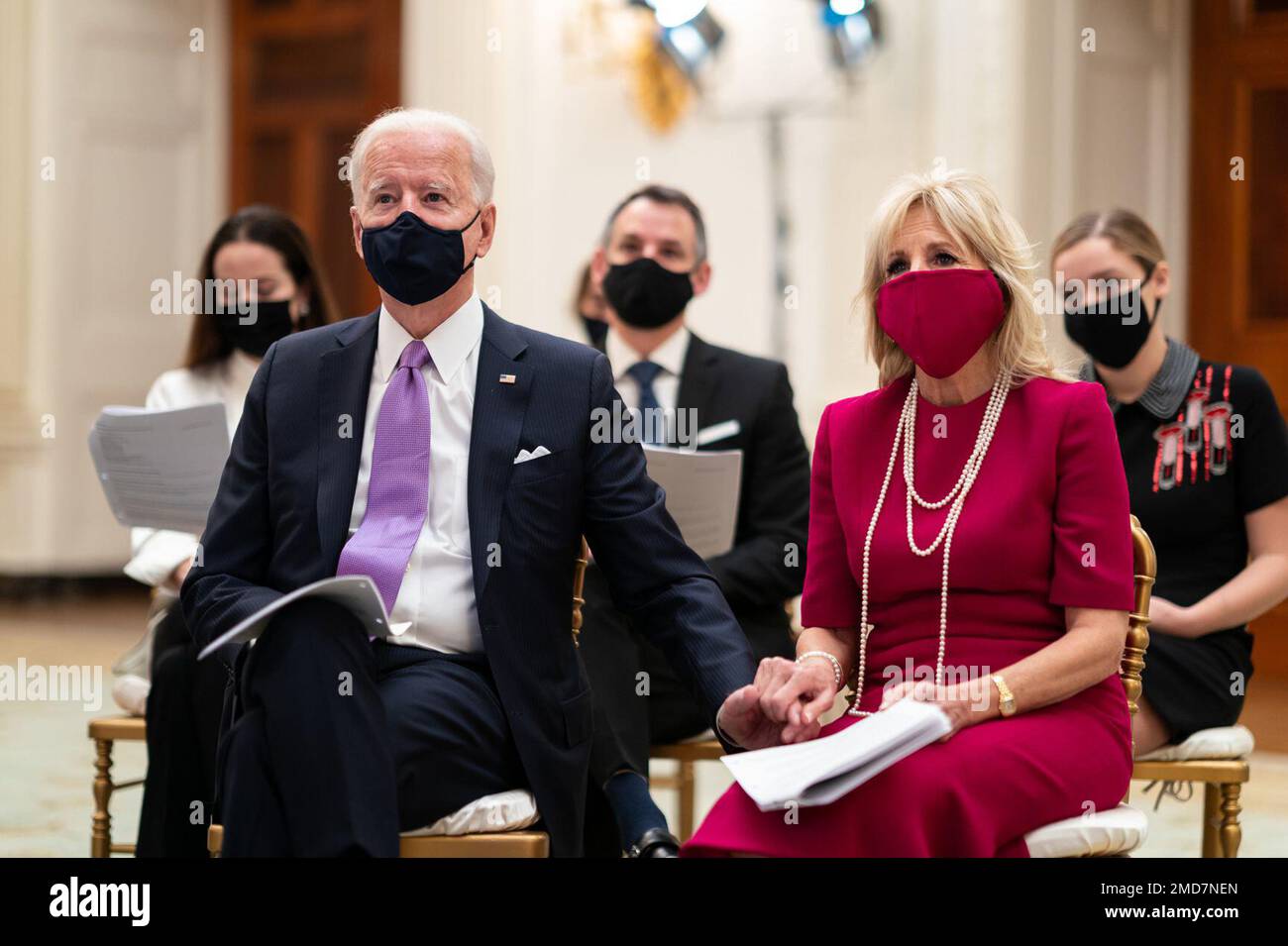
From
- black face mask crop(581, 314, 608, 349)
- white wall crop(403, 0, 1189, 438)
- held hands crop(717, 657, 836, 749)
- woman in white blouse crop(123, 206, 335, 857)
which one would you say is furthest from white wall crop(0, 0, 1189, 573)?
held hands crop(717, 657, 836, 749)

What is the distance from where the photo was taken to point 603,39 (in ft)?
24.8

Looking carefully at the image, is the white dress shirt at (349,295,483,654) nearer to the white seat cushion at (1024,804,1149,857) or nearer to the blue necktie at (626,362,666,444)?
the white seat cushion at (1024,804,1149,857)

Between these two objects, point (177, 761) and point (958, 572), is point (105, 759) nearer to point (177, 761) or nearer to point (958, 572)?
point (177, 761)

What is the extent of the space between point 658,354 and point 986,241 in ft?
5.09

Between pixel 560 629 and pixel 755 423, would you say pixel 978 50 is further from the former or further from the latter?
Answer: pixel 560 629

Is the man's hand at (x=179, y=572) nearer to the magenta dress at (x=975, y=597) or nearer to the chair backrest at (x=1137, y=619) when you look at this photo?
the magenta dress at (x=975, y=597)

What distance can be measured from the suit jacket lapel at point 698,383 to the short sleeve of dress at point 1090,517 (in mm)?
1478

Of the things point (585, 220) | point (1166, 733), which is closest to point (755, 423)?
point (1166, 733)

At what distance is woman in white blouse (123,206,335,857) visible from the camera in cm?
331

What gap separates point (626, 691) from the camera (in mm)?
3137

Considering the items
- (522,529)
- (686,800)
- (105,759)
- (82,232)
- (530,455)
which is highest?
(82,232)

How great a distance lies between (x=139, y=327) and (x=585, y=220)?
342 cm

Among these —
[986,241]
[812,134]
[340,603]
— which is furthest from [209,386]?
[812,134]

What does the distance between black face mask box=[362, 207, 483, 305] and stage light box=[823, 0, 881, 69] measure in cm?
482
